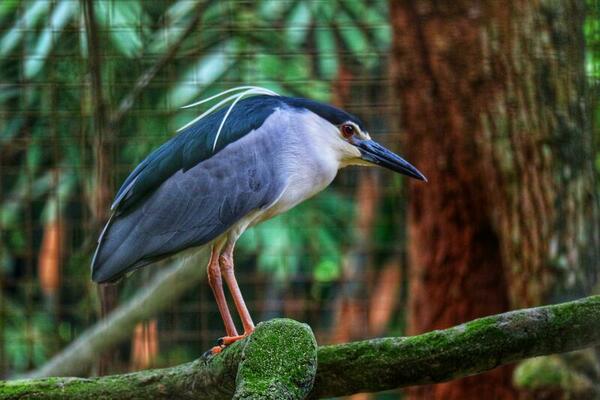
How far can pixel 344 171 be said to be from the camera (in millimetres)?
4883

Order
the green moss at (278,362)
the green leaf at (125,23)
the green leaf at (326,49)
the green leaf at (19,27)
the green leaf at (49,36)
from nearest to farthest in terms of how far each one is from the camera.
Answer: the green moss at (278,362)
the green leaf at (125,23)
the green leaf at (49,36)
the green leaf at (19,27)
the green leaf at (326,49)

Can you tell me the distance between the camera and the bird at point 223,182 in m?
2.41

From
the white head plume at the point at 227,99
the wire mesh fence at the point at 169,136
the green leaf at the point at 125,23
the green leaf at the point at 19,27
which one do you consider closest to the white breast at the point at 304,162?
the white head plume at the point at 227,99

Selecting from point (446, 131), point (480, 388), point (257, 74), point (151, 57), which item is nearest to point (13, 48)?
point (151, 57)

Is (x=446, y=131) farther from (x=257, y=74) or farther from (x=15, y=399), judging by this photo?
(x=15, y=399)

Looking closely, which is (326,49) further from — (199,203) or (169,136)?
(199,203)

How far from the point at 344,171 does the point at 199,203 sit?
247 centimetres

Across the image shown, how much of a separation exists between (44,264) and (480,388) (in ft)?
6.79

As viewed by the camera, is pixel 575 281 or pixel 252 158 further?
pixel 575 281

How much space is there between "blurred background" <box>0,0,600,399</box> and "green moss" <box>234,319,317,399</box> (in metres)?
1.11

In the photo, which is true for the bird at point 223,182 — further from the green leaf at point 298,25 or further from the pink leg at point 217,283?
the green leaf at point 298,25

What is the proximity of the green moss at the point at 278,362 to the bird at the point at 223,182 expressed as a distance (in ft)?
1.78

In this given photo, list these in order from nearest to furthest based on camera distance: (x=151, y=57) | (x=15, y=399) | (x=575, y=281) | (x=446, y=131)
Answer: (x=15, y=399) → (x=575, y=281) → (x=446, y=131) → (x=151, y=57)

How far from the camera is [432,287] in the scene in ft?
12.7
